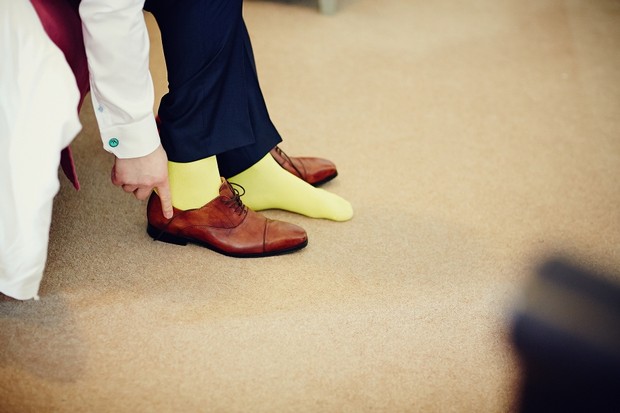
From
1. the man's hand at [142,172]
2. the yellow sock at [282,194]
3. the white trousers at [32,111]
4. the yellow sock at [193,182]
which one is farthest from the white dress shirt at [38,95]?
the yellow sock at [282,194]

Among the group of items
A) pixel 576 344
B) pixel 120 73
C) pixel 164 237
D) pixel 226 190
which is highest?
pixel 120 73

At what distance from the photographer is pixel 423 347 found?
91 cm

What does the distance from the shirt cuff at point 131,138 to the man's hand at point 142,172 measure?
15 millimetres

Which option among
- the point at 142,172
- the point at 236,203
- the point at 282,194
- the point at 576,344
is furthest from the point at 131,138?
the point at 576,344

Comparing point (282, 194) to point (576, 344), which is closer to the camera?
point (576, 344)

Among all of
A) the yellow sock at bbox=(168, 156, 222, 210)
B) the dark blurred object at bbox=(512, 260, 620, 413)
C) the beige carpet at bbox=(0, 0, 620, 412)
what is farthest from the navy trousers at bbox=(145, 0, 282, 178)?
the dark blurred object at bbox=(512, 260, 620, 413)

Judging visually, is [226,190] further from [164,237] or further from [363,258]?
[363,258]

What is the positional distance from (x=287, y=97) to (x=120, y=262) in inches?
27.8

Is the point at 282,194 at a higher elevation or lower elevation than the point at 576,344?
lower

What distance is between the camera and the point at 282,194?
112cm

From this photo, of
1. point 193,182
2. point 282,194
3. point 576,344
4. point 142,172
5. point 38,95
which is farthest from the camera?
point 282,194

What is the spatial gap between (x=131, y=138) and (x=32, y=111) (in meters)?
0.13

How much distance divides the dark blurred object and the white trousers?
0.62m

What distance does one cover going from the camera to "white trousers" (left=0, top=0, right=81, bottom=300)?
0.71m
